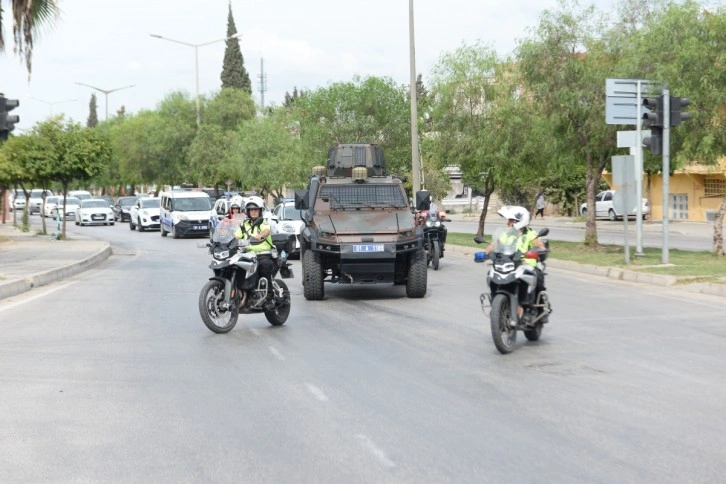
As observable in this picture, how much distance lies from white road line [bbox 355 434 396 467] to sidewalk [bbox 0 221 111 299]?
39.1 ft

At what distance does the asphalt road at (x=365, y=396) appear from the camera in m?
6.00

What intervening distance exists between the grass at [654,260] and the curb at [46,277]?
10.9 m

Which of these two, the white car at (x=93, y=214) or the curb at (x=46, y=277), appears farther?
the white car at (x=93, y=214)

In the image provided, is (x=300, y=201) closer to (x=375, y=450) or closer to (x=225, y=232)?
(x=225, y=232)

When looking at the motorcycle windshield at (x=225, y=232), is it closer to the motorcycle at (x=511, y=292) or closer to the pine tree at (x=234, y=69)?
the motorcycle at (x=511, y=292)

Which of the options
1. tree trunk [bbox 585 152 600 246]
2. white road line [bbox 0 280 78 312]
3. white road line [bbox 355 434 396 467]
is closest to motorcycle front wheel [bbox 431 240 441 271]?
tree trunk [bbox 585 152 600 246]

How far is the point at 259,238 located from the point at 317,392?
447 cm

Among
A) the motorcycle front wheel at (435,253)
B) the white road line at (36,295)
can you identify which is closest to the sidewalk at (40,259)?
the white road line at (36,295)

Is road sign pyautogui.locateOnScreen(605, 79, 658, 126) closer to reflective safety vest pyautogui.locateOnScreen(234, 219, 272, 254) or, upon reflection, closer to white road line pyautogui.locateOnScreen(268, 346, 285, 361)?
reflective safety vest pyautogui.locateOnScreen(234, 219, 272, 254)

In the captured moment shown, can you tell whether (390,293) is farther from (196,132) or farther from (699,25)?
(196,132)

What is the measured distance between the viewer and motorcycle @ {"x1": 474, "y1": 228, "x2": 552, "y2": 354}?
1024 centimetres

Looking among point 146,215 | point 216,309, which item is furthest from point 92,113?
point 216,309

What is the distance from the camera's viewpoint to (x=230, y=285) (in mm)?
12016

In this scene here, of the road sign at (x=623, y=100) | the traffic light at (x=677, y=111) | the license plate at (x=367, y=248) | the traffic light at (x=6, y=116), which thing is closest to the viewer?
the license plate at (x=367, y=248)
